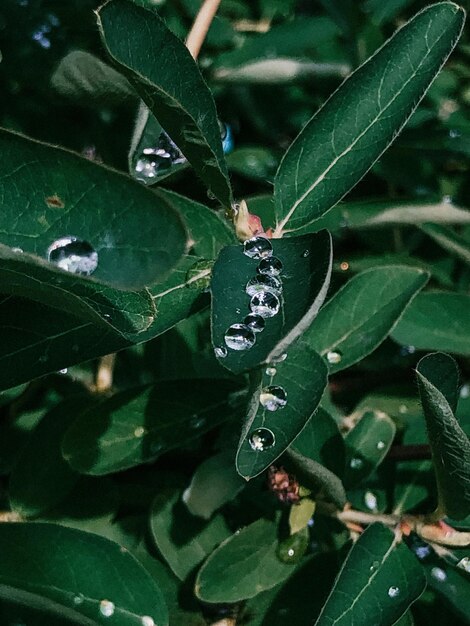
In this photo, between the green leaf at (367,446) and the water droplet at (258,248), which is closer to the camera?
the water droplet at (258,248)

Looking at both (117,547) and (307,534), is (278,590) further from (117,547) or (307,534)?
(117,547)

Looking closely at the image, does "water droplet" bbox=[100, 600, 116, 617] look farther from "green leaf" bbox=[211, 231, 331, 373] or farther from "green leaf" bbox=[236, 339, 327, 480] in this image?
"green leaf" bbox=[211, 231, 331, 373]

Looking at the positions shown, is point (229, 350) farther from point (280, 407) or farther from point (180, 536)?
point (180, 536)

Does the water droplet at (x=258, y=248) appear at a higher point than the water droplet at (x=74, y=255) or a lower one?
lower

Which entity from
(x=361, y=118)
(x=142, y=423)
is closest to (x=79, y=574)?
(x=142, y=423)

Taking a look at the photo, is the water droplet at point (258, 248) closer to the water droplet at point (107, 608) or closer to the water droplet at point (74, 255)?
the water droplet at point (74, 255)

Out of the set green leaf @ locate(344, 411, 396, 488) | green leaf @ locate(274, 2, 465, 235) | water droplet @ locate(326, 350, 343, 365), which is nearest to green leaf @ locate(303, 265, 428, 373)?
water droplet @ locate(326, 350, 343, 365)

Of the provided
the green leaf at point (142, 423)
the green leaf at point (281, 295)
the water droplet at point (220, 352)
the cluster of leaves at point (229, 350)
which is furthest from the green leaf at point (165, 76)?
the green leaf at point (142, 423)
